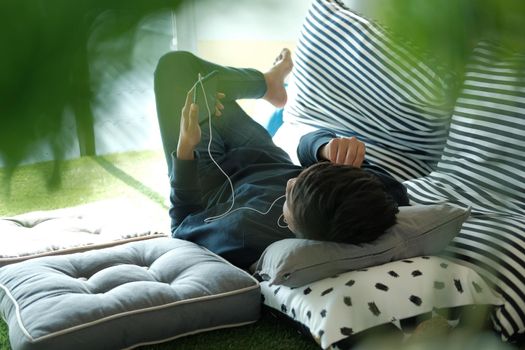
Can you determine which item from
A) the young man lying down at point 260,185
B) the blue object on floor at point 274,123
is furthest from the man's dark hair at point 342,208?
the blue object on floor at point 274,123

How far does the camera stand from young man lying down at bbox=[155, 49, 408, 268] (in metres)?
1.15

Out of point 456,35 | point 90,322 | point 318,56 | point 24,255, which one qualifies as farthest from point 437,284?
point 24,255

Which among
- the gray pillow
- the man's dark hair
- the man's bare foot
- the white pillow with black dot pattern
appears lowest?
the white pillow with black dot pattern

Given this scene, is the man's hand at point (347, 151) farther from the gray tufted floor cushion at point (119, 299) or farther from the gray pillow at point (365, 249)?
the gray tufted floor cushion at point (119, 299)

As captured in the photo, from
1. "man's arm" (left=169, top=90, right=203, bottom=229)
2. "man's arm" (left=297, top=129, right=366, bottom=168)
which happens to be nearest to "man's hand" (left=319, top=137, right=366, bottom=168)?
"man's arm" (left=297, top=129, right=366, bottom=168)

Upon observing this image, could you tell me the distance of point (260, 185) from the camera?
5.00 feet

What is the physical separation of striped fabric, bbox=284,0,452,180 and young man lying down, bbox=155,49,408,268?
0.19 feet

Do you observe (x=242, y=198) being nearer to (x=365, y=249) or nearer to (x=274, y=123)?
(x=365, y=249)

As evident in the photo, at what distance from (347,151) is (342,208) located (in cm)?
27

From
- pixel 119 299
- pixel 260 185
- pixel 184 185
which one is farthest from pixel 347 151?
pixel 119 299

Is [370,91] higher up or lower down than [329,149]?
higher up

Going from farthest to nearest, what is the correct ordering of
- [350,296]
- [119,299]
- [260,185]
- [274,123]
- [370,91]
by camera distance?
[274,123], [260,185], [119,299], [350,296], [370,91]

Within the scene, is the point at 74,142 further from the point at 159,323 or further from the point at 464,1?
the point at 159,323

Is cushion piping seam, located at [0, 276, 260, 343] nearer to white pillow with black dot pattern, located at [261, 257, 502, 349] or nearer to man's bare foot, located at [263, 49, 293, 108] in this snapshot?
white pillow with black dot pattern, located at [261, 257, 502, 349]
